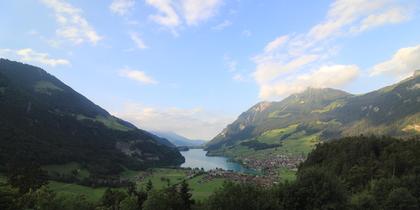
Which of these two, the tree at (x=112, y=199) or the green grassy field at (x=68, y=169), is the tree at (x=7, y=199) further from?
the green grassy field at (x=68, y=169)

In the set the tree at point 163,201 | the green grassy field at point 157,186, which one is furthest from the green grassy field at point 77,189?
the tree at point 163,201

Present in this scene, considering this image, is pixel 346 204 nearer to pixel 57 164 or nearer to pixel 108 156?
pixel 57 164

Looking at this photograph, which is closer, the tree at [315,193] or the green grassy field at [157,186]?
the tree at [315,193]

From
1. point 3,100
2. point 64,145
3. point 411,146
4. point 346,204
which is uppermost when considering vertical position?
point 3,100

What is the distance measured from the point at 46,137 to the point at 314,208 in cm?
14378

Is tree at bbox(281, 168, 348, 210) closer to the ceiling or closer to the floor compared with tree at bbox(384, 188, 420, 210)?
closer to the ceiling

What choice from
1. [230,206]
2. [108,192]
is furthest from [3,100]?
[230,206]

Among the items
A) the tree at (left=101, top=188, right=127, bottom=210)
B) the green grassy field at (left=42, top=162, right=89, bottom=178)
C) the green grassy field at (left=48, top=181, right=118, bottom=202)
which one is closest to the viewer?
the tree at (left=101, top=188, right=127, bottom=210)

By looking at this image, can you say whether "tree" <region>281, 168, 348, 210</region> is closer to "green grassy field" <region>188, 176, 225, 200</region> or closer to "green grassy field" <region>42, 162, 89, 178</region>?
"green grassy field" <region>188, 176, 225, 200</region>

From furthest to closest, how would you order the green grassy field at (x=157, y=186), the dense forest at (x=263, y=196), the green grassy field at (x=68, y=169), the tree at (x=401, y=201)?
the green grassy field at (x=68, y=169)
the green grassy field at (x=157, y=186)
the tree at (x=401, y=201)
the dense forest at (x=263, y=196)

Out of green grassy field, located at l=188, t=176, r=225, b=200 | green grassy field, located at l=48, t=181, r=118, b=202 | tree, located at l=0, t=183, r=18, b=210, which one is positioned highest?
tree, located at l=0, t=183, r=18, b=210

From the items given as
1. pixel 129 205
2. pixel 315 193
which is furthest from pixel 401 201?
pixel 129 205

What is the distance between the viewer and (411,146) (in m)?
105

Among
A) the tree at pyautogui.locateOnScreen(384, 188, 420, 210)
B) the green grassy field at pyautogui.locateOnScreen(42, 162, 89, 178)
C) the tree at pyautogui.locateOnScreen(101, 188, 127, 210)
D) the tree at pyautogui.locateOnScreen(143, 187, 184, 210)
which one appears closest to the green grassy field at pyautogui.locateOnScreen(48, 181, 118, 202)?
the green grassy field at pyautogui.locateOnScreen(42, 162, 89, 178)
